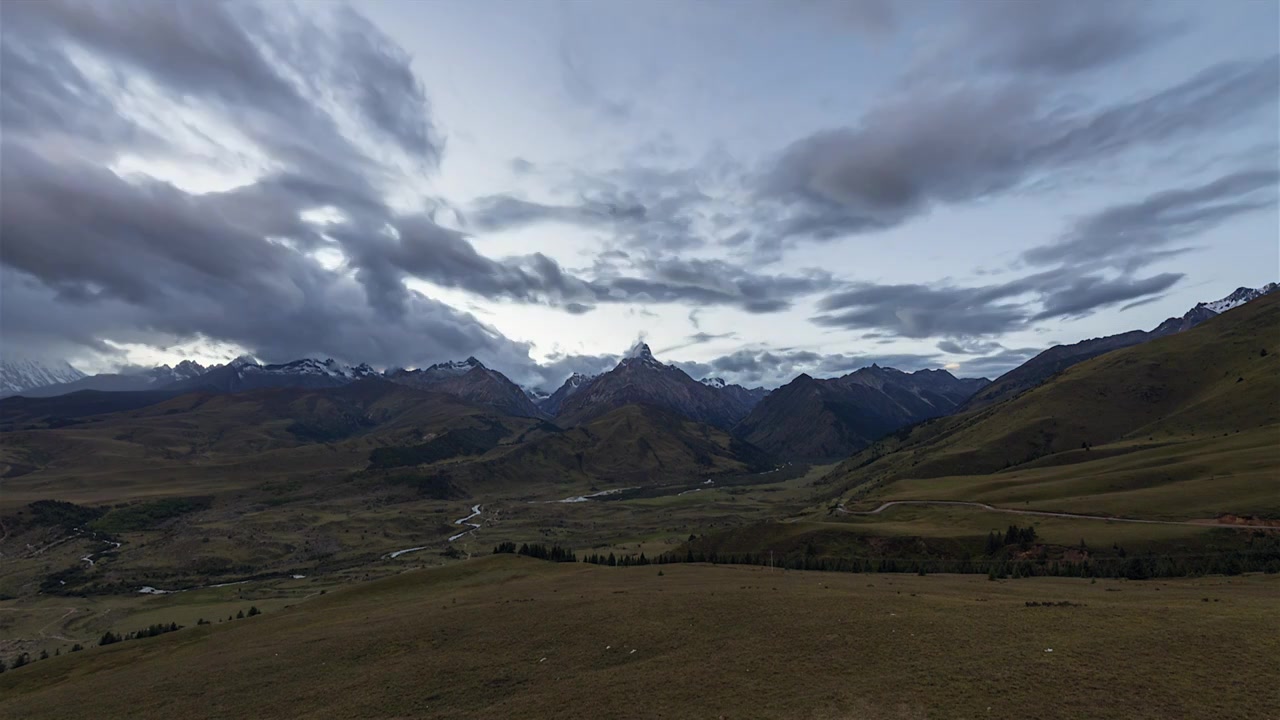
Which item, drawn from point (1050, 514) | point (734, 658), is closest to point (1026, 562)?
point (1050, 514)

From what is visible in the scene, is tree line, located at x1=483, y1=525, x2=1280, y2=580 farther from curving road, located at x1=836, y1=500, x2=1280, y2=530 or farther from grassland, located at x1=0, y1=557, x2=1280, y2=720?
grassland, located at x1=0, y1=557, x2=1280, y2=720

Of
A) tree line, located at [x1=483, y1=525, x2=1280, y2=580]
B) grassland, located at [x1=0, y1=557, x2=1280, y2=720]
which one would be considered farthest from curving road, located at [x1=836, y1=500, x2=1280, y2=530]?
grassland, located at [x1=0, y1=557, x2=1280, y2=720]

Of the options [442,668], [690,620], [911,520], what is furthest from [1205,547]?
[442,668]

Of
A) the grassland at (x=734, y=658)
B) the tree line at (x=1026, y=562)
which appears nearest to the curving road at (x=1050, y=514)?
the tree line at (x=1026, y=562)

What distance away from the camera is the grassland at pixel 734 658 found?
32.3 m

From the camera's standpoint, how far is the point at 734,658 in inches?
1649

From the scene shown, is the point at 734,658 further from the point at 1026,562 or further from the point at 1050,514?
the point at 1050,514

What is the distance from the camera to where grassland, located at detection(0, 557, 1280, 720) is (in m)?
32.3

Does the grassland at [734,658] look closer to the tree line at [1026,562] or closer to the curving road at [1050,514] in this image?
the tree line at [1026,562]

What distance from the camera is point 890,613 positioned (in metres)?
48.4

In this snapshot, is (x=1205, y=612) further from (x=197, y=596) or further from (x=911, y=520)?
(x=197, y=596)

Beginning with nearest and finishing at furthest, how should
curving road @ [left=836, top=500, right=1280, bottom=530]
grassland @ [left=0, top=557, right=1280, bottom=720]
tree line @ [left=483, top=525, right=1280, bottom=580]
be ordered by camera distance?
grassland @ [left=0, top=557, right=1280, bottom=720], tree line @ [left=483, top=525, right=1280, bottom=580], curving road @ [left=836, top=500, right=1280, bottom=530]

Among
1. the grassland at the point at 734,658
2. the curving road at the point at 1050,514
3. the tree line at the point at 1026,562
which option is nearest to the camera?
the grassland at the point at 734,658

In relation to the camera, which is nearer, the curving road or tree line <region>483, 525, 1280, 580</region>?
tree line <region>483, 525, 1280, 580</region>
